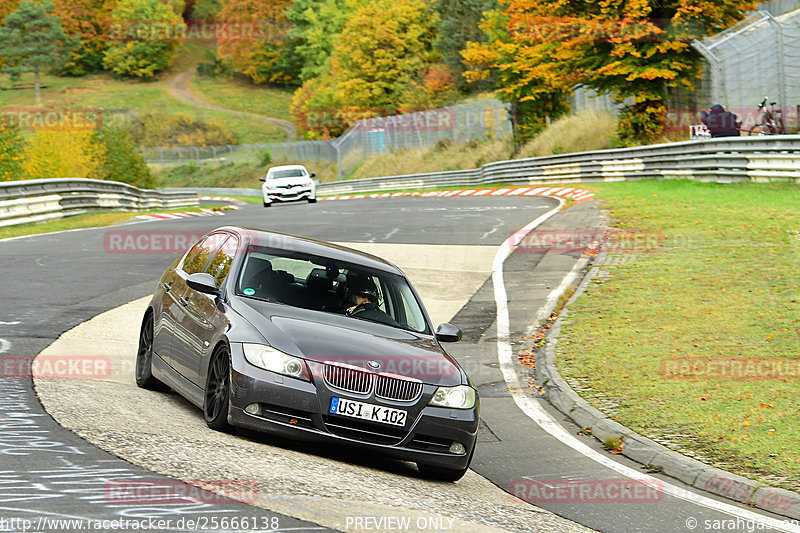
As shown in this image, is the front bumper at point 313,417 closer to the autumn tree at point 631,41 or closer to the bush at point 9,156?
the bush at point 9,156

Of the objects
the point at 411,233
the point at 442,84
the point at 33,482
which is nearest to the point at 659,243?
the point at 411,233

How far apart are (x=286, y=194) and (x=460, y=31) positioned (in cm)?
4575

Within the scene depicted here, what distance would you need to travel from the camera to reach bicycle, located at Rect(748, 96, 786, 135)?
33469 mm

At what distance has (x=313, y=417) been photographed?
7074 mm

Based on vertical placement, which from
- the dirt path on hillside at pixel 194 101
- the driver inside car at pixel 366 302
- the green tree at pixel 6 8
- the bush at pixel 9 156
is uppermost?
the green tree at pixel 6 8

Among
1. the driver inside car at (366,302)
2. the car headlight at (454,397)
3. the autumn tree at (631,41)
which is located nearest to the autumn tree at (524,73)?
the autumn tree at (631,41)

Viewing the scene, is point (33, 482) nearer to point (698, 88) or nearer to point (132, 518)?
point (132, 518)

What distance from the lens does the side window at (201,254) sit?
9.27 metres

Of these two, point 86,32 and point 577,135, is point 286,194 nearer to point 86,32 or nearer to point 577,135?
point 577,135

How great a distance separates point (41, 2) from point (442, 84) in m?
76.4

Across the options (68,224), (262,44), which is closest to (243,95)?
(262,44)

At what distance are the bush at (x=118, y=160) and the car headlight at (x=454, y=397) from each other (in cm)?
3789

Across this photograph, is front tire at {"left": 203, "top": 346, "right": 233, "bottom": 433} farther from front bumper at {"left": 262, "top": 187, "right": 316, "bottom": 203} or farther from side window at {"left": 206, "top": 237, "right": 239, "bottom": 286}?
front bumper at {"left": 262, "top": 187, "right": 316, "bottom": 203}

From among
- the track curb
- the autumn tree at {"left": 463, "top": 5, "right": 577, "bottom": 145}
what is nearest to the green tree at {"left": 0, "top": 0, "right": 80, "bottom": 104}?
the autumn tree at {"left": 463, "top": 5, "right": 577, "bottom": 145}
